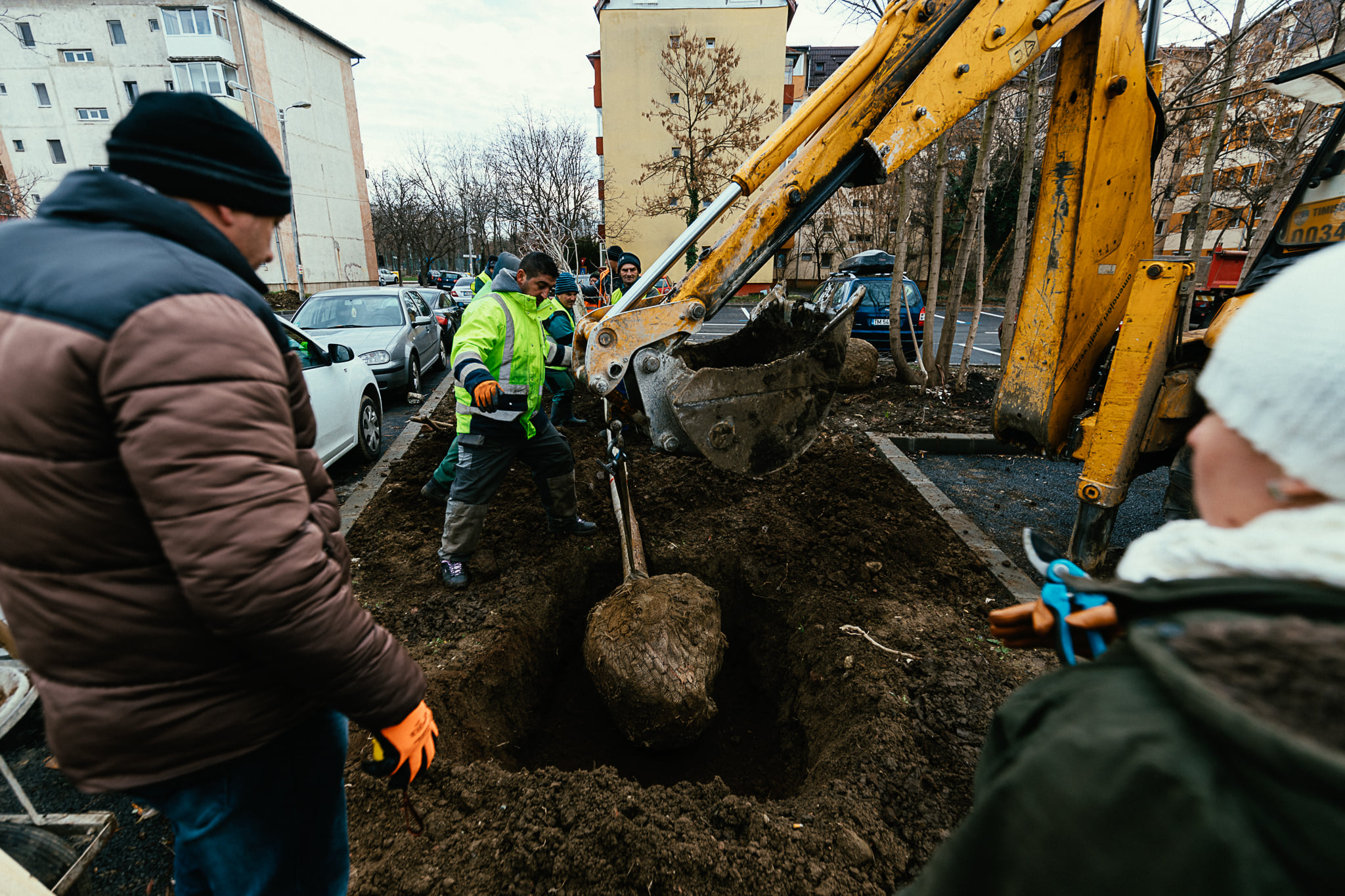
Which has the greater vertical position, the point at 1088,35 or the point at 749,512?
the point at 1088,35

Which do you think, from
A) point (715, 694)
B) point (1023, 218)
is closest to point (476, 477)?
point (715, 694)

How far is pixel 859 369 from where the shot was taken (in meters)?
8.84

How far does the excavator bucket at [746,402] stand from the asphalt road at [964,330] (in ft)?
26.4

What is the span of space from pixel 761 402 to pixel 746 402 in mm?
84

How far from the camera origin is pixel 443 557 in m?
3.97

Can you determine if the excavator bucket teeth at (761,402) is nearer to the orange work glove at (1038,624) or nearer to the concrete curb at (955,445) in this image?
the orange work glove at (1038,624)

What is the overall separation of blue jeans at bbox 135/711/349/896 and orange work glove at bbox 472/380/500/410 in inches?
87.8

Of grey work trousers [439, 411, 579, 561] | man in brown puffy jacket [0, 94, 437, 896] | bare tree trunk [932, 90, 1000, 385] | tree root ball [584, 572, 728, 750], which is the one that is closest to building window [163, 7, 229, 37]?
bare tree trunk [932, 90, 1000, 385]

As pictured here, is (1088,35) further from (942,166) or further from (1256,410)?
(942,166)

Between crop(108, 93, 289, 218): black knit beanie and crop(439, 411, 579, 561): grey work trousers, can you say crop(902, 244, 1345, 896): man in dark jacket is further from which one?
crop(439, 411, 579, 561): grey work trousers

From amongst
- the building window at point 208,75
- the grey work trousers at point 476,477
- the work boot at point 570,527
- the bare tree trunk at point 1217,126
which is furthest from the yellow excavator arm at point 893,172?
the building window at point 208,75

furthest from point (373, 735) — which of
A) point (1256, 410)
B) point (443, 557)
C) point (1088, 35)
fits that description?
point (1088, 35)

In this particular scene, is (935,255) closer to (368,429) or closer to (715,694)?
(715,694)

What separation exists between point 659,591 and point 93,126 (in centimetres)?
4500
